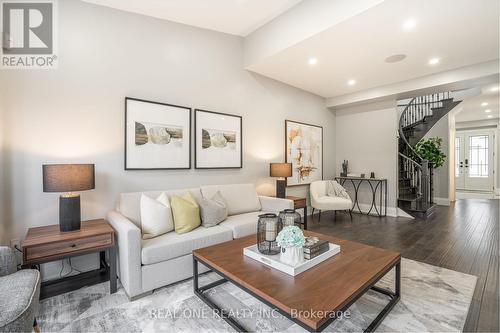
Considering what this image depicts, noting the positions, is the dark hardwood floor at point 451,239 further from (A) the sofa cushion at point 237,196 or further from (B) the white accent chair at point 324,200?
(A) the sofa cushion at point 237,196

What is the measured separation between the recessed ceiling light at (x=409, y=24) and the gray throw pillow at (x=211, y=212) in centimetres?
295

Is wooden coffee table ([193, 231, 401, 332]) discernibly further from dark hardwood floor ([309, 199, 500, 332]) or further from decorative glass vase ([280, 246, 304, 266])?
dark hardwood floor ([309, 199, 500, 332])

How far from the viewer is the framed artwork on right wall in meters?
4.88

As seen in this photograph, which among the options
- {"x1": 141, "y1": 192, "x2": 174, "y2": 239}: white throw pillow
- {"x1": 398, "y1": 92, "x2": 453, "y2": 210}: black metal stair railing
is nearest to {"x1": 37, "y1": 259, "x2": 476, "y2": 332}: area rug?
{"x1": 141, "y1": 192, "x2": 174, "y2": 239}: white throw pillow

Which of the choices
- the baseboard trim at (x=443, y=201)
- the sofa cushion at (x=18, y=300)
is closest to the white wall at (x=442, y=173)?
the baseboard trim at (x=443, y=201)

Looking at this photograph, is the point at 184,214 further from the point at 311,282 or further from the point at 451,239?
the point at 451,239

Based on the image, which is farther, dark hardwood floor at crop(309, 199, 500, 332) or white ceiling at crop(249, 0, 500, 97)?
white ceiling at crop(249, 0, 500, 97)

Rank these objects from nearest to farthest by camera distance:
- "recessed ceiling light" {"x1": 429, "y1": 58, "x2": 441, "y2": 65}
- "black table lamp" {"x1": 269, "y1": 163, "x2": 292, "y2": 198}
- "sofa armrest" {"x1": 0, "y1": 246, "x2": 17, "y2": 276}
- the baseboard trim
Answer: "sofa armrest" {"x1": 0, "y1": 246, "x2": 17, "y2": 276} < "recessed ceiling light" {"x1": 429, "y1": 58, "x2": 441, "y2": 65} < "black table lamp" {"x1": 269, "y1": 163, "x2": 292, "y2": 198} < the baseboard trim

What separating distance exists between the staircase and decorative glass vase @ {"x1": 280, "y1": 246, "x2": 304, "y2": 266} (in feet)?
15.1

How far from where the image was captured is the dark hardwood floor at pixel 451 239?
2.05m

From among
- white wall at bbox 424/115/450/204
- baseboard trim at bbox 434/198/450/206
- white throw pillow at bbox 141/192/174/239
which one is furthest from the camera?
white wall at bbox 424/115/450/204

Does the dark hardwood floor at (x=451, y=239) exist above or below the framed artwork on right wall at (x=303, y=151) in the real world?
below

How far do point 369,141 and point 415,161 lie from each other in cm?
149

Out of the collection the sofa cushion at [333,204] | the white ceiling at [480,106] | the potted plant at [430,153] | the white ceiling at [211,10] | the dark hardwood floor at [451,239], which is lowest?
the dark hardwood floor at [451,239]
